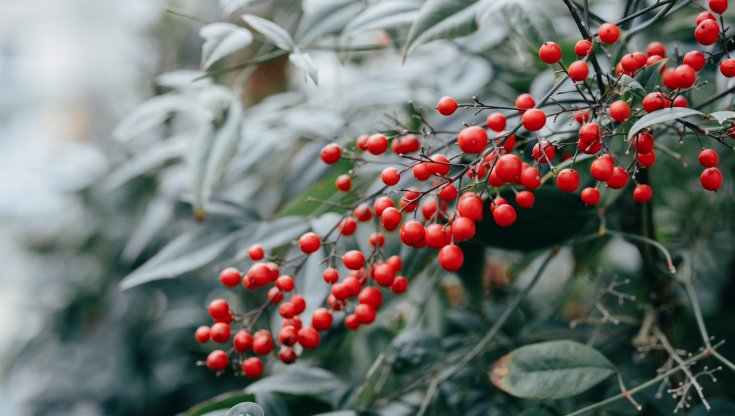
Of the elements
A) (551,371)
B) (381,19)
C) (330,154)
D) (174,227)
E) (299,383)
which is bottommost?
(174,227)

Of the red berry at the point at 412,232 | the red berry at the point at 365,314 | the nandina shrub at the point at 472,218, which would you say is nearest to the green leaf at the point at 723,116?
the nandina shrub at the point at 472,218

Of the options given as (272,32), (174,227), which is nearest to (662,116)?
(272,32)

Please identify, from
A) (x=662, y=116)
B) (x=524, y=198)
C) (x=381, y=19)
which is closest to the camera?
(x=662, y=116)

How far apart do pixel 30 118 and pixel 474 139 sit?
6.54m

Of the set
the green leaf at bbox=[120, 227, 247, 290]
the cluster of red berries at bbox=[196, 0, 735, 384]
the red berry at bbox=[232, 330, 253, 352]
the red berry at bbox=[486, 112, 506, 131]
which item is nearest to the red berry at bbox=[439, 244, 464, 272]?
the cluster of red berries at bbox=[196, 0, 735, 384]

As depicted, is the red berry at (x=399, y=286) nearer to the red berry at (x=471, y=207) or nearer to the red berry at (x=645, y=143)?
the red berry at (x=471, y=207)

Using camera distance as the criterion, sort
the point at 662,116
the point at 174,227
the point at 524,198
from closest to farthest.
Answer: the point at 662,116
the point at 524,198
the point at 174,227

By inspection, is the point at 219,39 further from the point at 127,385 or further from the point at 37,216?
the point at 37,216

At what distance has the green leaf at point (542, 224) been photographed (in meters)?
0.61

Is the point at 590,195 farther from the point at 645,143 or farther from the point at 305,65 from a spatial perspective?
the point at 305,65

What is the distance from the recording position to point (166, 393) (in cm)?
123

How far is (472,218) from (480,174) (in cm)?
5

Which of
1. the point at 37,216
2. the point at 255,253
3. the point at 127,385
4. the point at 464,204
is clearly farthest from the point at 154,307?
the point at 464,204

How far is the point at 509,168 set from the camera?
16.2 inches
